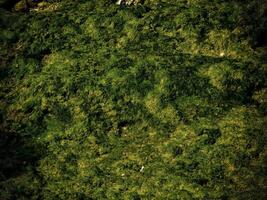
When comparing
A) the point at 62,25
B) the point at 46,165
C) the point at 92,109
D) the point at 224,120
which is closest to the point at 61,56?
the point at 62,25

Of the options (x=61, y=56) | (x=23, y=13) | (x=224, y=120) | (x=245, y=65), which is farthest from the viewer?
(x=23, y=13)

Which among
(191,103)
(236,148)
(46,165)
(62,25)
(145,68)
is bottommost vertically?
(46,165)

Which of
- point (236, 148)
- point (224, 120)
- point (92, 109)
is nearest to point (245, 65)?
point (224, 120)

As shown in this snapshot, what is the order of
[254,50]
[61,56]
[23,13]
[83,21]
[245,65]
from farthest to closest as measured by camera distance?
[23,13]
[83,21]
[61,56]
[254,50]
[245,65]

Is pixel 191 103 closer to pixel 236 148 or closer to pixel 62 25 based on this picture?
pixel 236 148

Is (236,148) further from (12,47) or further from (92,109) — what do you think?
(12,47)

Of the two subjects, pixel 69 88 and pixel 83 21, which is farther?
pixel 83 21

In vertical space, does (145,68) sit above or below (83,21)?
below
